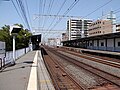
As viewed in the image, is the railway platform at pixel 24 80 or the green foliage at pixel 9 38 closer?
the railway platform at pixel 24 80

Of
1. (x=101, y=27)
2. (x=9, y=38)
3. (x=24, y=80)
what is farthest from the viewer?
(x=101, y=27)

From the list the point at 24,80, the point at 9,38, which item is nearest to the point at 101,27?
the point at 9,38

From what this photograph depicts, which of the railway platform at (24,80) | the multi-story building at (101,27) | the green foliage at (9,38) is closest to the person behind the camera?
the railway platform at (24,80)

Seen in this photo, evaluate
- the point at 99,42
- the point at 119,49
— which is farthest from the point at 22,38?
the point at 119,49

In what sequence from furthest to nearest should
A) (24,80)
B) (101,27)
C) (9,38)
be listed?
(101,27)
(9,38)
(24,80)

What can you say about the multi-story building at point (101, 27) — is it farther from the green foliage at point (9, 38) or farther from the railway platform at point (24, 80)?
the railway platform at point (24, 80)

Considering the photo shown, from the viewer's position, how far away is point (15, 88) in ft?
24.8

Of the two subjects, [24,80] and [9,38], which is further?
[9,38]

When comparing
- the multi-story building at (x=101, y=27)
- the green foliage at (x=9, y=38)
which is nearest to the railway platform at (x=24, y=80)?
the green foliage at (x=9, y=38)

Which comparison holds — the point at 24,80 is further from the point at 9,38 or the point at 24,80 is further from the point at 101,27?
the point at 101,27

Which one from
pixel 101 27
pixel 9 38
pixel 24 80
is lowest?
pixel 24 80

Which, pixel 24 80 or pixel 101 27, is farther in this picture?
pixel 101 27

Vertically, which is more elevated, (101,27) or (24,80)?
(101,27)

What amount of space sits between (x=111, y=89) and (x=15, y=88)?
4182mm
